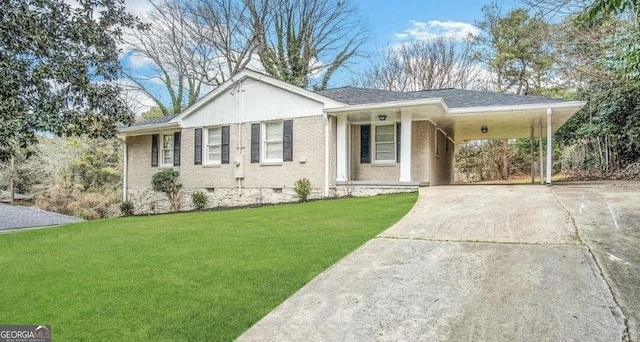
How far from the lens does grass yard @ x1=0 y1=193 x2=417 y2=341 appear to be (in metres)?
3.45

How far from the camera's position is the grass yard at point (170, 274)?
3.45 metres

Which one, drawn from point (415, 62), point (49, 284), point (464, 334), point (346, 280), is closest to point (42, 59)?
point (49, 284)

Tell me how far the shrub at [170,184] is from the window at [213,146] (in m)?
1.53

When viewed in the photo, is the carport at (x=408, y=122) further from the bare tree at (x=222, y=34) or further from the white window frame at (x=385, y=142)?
the bare tree at (x=222, y=34)

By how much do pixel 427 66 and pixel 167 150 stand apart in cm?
1742

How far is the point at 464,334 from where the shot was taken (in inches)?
118

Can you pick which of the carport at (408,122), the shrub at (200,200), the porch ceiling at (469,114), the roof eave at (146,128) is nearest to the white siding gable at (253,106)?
the roof eave at (146,128)

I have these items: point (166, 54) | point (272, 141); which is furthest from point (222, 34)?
point (272, 141)

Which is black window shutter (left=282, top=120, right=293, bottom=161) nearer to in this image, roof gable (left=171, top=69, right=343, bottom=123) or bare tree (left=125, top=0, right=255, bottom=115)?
roof gable (left=171, top=69, right=343, bottom=123)

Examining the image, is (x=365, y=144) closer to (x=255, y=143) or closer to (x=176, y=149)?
(x=255, y=143)

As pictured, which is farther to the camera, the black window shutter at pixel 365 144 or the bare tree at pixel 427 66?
the bare tree at pixel 427 66

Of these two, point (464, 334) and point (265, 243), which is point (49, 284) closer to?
point (265, 243)

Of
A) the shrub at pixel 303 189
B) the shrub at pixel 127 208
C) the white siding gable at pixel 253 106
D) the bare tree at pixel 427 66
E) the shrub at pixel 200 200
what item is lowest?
the shrub at pixel 127 208

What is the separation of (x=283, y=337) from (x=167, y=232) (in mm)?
5349
